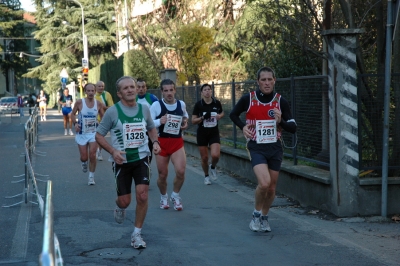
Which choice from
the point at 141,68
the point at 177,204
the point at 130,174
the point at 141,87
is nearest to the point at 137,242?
the point at 130,174

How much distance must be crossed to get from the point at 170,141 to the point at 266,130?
7.30ft

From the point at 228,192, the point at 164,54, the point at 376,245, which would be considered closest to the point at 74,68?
the point at 164,54

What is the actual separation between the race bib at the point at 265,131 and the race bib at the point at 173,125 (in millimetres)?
2118

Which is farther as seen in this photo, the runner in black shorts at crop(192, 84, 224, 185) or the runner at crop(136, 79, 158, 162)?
the runner in black shorts at crop(192, 84, 224, 185)

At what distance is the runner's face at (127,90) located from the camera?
7.66 metres

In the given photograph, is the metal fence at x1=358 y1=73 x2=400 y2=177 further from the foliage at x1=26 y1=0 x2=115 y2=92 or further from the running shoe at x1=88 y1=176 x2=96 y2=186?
the foliage at x1=26 y1=0 x2=115 y2=92

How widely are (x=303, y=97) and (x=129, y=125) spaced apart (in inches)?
167

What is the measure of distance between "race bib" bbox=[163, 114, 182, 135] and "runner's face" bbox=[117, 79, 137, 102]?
7.82 feet

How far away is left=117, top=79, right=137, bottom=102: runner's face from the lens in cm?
766

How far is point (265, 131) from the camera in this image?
824 centimetres

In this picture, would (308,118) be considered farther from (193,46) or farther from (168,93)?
(193,46)

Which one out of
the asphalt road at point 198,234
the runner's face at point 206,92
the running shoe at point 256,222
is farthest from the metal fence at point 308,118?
the running shoe at point 256,222

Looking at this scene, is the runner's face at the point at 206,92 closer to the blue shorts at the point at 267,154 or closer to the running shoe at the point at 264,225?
the blue shorts at the point at 267,154

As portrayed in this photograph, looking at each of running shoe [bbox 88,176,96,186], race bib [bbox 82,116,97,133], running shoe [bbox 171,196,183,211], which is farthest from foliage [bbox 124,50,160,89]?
running shoe [bbox 171,196,183,211]
